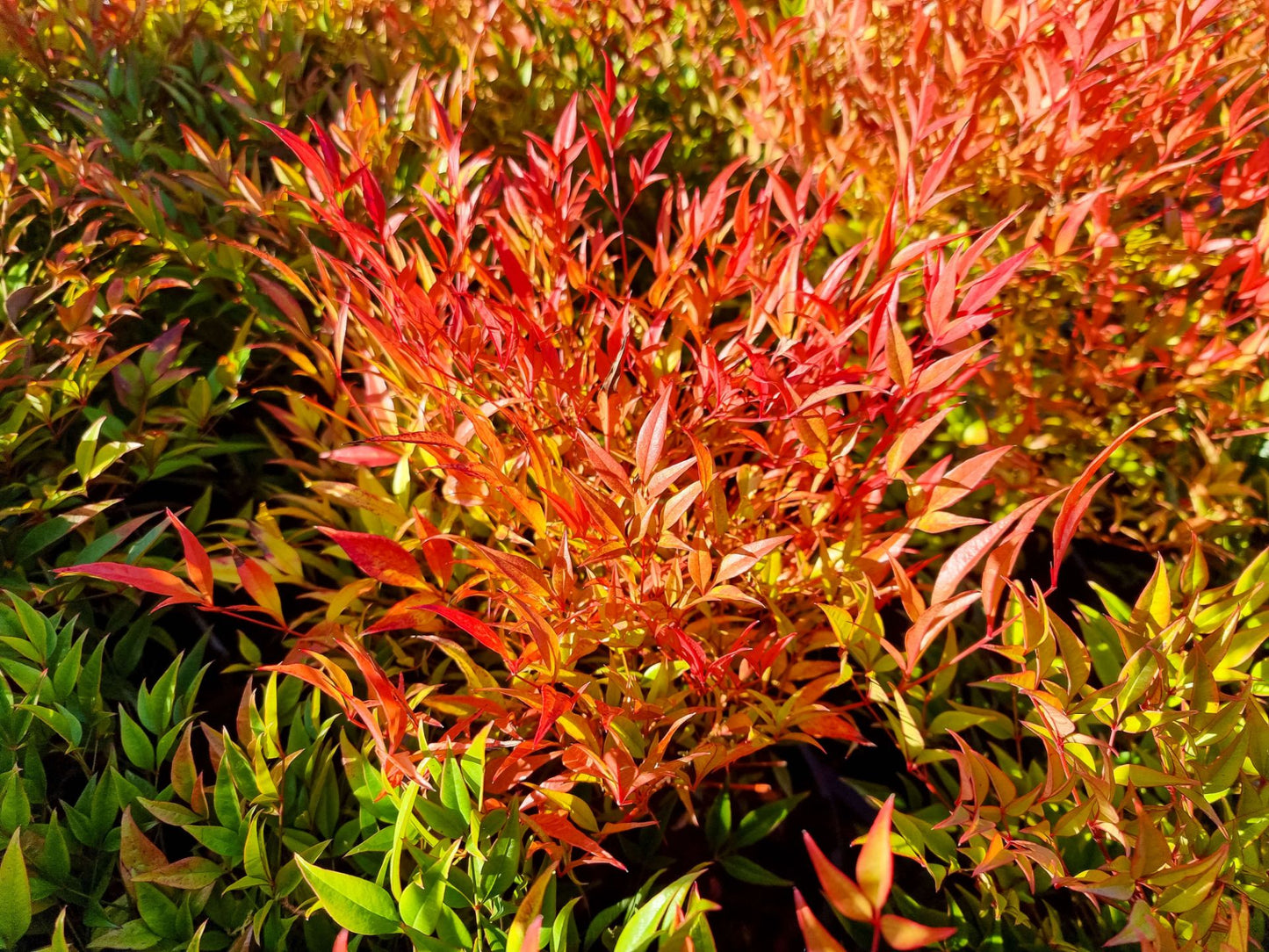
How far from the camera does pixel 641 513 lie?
69 cm

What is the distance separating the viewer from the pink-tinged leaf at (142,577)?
623mm

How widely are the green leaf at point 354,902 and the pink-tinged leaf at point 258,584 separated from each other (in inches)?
10.0

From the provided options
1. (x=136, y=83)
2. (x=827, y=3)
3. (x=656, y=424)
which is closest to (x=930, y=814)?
(x=656, y=424)

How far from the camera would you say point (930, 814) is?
2.87 ft

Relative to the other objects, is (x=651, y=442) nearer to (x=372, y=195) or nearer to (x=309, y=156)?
(x=372, y=195)

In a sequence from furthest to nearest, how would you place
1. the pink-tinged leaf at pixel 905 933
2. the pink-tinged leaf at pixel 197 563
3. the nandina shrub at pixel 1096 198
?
the nandina shrub at pixel 1096 198 < the pink-tinged leaf at pixel 197 563 < the pink-tinged leaf at pixel 905 933

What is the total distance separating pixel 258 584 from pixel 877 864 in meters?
0.58

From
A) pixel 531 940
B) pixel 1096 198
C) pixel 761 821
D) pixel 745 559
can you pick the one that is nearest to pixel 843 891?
pixel 531 940

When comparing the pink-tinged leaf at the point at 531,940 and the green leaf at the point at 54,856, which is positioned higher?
the pink-tinged leaf at the point at 531,940

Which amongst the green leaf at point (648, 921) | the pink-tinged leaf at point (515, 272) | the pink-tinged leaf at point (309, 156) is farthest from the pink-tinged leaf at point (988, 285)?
the pink-tinged leaf at point (309, 156)

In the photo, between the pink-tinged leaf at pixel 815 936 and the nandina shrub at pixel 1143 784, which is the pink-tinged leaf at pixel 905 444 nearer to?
the nandina shrub at pixel 1143 784

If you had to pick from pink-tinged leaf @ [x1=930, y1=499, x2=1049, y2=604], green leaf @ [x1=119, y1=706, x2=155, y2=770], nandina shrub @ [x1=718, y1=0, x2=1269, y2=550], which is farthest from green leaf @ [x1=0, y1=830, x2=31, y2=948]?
nandina shrub @ [x1=718, y1=0, x2=1269, y2=550]

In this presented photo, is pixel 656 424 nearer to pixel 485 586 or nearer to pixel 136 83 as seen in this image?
pixel 485 586

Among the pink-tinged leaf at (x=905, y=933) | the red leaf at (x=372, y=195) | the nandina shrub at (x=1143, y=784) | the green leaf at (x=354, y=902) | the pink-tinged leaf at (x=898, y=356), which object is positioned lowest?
the nandina shrub at (x=1143, y=784)
